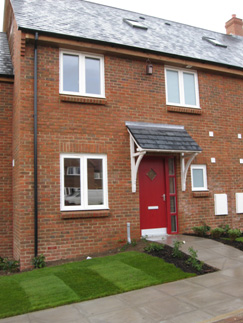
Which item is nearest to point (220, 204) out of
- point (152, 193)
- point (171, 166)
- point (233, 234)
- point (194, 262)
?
point (233, 234)

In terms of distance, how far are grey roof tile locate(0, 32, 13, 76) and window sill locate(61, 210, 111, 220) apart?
4591mm

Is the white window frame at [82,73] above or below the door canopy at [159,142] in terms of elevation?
above

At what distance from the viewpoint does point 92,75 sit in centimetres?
912

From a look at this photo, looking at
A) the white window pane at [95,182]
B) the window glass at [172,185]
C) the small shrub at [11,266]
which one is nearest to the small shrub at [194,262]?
the white window pane at [95,182]

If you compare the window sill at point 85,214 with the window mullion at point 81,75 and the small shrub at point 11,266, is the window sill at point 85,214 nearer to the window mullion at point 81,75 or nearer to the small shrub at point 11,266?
the small shrub at point 11,266

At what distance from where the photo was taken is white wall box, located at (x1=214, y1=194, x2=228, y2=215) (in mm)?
10250

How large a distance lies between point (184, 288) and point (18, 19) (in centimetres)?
773

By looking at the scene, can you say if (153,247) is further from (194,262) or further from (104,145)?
(104,145)

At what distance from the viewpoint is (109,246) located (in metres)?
8.56

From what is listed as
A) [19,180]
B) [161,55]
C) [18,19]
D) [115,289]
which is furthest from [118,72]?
[115,289]

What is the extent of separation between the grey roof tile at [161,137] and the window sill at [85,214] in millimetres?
2016

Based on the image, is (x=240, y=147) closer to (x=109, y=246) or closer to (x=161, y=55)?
(x=161, y=55)

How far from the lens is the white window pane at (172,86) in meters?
10.1

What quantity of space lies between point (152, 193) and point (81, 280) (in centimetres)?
408
